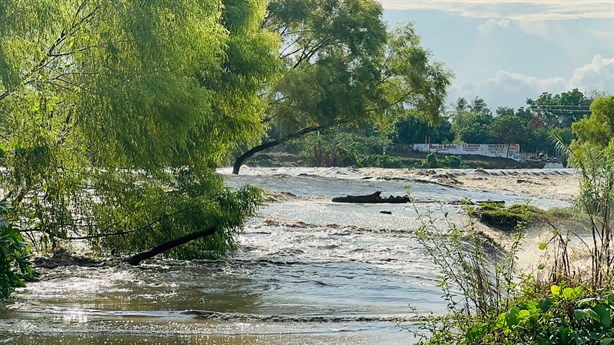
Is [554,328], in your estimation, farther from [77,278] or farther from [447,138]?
→ [447,138]

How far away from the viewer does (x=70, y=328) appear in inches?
474

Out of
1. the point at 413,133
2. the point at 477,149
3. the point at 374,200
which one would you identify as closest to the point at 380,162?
the point at 413,133

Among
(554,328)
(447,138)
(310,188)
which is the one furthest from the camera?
(447,138)

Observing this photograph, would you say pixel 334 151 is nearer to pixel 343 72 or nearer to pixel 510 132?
pixel 343 72

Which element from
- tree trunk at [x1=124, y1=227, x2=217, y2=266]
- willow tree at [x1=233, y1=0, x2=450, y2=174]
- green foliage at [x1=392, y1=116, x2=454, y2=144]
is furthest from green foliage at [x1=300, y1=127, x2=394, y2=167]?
tree trunk at [x1=124, y1=227, x2=217, y2=266]

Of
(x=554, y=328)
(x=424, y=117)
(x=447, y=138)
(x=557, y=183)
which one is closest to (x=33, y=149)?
(x=554, y=328)

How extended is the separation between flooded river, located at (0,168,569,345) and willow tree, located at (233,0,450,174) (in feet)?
79.5

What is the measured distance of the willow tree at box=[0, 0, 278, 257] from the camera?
659 inches

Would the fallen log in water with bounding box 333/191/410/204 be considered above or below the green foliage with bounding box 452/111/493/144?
below

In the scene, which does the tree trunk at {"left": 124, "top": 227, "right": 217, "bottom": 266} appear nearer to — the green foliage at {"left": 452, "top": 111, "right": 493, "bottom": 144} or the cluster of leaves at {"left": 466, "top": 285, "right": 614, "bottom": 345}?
the cluster of leaves at {"left": 466, "top": 285, "right": 614, "bottom": 345}

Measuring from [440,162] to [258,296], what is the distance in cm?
7951

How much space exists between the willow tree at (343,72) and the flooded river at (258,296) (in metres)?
24.2

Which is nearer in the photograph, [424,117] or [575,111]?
[424,117]

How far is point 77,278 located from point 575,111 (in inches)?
5782
